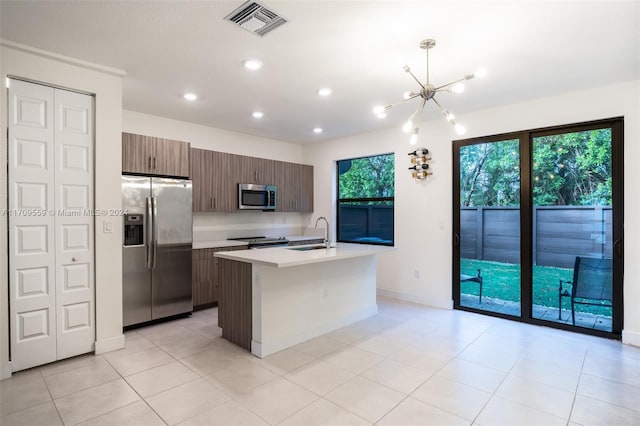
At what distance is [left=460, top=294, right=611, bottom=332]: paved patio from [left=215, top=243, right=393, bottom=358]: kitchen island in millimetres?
1626

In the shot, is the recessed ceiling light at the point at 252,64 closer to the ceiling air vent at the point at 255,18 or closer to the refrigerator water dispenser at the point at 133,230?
the ceiling air vent at the point at 255,18

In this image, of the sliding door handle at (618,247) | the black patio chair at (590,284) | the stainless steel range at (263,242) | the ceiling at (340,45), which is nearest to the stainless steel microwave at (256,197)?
the stainless steel range at (263,242)

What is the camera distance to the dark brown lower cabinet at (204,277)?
427 cm

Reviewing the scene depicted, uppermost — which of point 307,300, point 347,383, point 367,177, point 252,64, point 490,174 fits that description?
point 252,64

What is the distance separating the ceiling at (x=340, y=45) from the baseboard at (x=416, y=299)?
2.60 m

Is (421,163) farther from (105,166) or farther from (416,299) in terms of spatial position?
(105,166)

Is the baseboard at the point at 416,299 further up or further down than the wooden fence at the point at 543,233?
further down

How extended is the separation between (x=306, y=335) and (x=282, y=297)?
0.53m

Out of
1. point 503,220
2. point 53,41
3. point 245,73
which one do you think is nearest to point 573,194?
point 503,220

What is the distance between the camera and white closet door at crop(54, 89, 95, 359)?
2.83 metres

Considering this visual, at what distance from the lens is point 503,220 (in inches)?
164

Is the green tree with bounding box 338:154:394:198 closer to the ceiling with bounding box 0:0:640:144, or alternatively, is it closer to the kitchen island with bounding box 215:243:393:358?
the ceiling with bounding box 0:0:640:144

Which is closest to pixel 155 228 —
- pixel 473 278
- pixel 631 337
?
pixel 473 278

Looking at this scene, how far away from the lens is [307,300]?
3.44m
